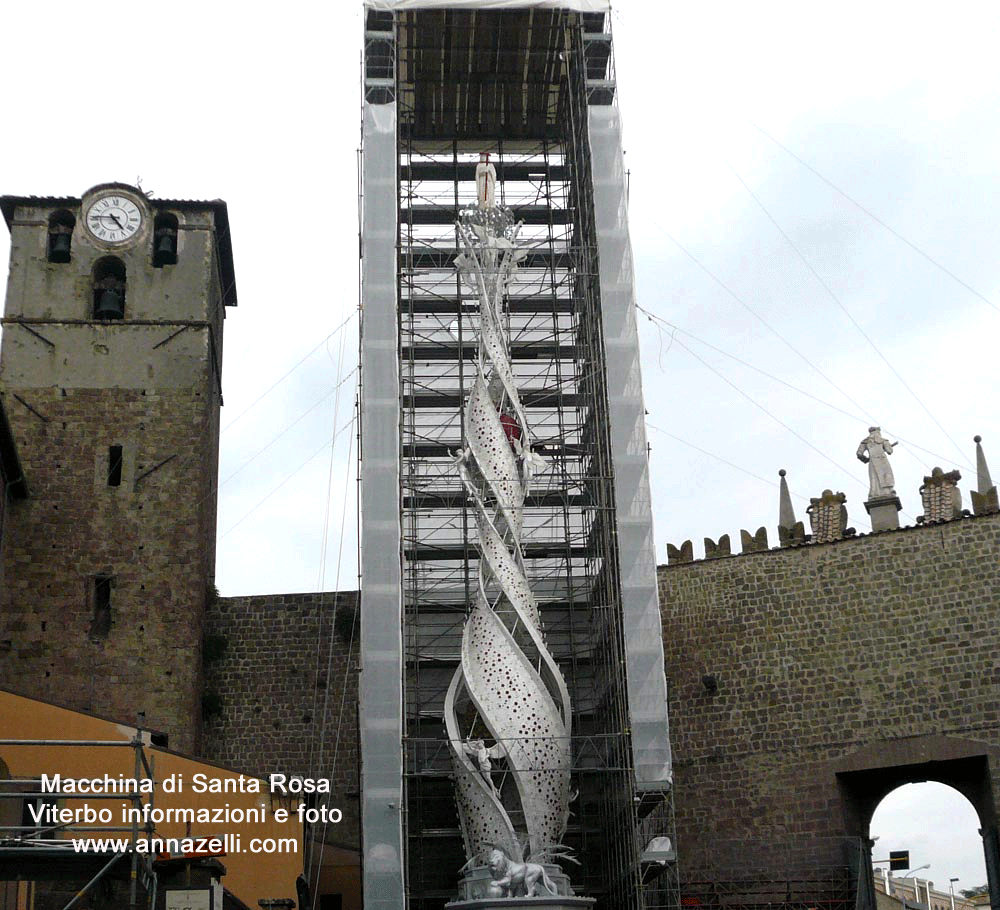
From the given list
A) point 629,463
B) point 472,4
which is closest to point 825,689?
point 629,463

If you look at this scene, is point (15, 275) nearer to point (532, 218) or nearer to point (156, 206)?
point (156, 206)

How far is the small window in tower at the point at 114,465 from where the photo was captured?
21.2 m

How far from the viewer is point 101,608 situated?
20.3m

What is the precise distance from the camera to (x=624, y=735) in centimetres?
1608

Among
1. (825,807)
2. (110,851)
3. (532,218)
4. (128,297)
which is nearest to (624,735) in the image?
(825,807)

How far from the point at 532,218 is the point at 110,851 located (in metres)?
13.4

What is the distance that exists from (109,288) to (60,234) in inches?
47.3

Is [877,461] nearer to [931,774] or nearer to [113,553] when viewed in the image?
[931,774]

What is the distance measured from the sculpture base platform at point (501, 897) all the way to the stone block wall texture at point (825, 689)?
161 inches

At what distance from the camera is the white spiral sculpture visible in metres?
15.3

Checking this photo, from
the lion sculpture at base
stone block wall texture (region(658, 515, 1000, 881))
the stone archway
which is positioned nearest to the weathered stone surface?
stone block wall texture (region(658, 515, 1000, 881))

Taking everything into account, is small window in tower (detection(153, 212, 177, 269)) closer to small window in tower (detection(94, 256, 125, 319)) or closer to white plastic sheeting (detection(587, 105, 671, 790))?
small window in tower (detection(94, 256, 125, 319))

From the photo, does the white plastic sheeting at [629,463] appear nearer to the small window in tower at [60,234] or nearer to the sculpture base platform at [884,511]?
the sculpture base platform at [884,511]

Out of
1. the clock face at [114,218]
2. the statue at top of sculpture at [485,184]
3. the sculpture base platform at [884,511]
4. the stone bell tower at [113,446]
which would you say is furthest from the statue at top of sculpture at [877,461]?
the clock face at [114,218]
